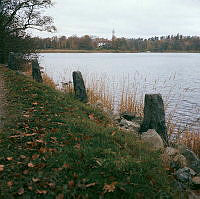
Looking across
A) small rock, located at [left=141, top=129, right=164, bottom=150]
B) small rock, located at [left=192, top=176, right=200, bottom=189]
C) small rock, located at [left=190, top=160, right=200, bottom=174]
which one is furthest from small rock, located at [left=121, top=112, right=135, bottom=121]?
small rock, located at [left=192, top=176, right=200, bottom=189]

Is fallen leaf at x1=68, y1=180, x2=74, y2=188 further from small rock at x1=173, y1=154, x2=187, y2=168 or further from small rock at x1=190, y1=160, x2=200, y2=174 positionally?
small rock at x1=190, y1=160, x2=200, y2=174

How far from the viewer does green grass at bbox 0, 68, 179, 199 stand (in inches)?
144

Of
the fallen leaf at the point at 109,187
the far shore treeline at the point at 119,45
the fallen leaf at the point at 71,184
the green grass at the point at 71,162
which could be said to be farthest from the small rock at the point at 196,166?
the far shore treeline at the point at 119,45

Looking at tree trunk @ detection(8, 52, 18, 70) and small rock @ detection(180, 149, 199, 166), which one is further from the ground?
tree trunk @ detection(8, 52, 18, 70)

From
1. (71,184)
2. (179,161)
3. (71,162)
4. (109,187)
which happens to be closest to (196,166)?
(179,161)

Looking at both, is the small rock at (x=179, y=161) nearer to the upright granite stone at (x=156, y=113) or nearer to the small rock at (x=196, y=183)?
the small rock at (x=196, y=183)

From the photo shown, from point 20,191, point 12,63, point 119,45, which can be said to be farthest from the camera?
point 119,45

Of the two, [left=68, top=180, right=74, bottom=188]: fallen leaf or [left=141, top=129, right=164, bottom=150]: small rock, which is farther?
[left=141, top=129, right=164, bottom=150]: small rock

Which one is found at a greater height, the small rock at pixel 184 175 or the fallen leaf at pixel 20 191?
the fallen leaf at pixel 20 191

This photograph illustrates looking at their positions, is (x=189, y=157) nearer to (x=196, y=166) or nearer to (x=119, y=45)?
(x=196, y=166)

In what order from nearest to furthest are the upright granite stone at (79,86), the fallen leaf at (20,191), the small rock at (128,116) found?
the fallen leaf at (20,191) < the upright granite stone at (79,86) < the small rock at (128,116)

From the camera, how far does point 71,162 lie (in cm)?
437

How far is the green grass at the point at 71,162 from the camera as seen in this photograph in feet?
12.0

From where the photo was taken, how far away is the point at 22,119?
6414mm
